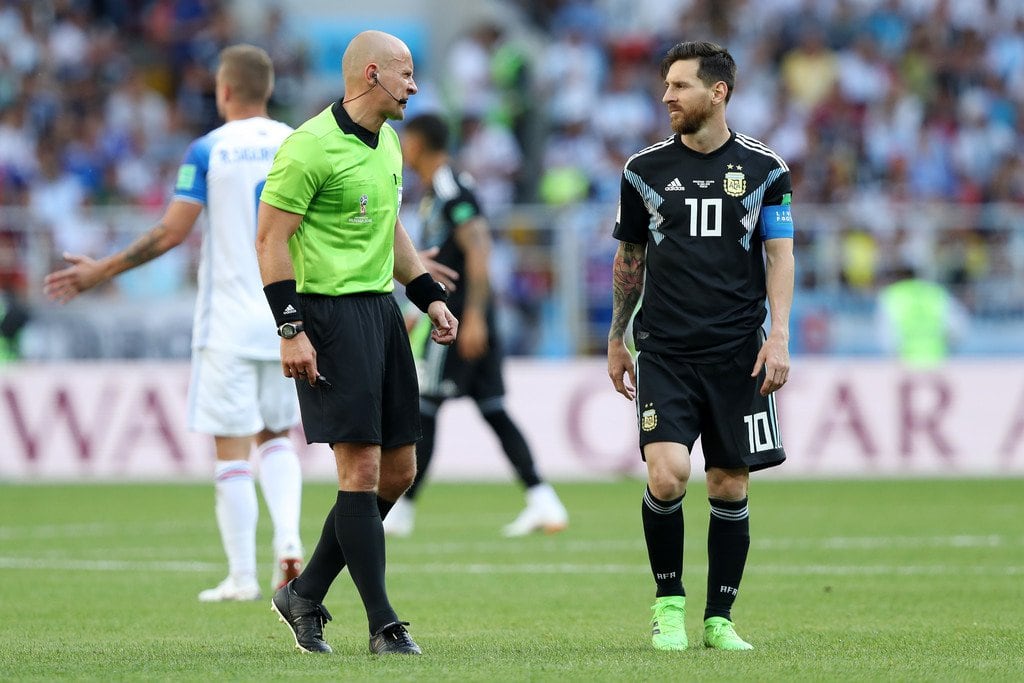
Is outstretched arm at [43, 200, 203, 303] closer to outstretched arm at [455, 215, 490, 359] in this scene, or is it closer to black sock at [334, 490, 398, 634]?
black sock at [334, 490, 398, 634]

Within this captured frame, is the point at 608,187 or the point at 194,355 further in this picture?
the point at 608,187

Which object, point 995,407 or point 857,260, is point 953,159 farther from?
point 995,407

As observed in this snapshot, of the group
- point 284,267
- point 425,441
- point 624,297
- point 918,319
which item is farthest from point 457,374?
point 918,319

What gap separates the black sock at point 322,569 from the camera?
275 inches

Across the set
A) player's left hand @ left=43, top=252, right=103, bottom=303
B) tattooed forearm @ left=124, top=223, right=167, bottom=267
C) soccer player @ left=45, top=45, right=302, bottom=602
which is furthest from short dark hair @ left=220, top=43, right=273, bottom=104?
player's left hand @ left=43, top=252, right=103, bottom=303

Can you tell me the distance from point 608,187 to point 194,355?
14.0 meters

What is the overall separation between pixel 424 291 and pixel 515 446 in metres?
5.45

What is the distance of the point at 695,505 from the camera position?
14.5m

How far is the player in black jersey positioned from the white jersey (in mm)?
2603

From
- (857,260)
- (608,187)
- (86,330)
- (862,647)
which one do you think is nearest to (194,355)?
(862,647)

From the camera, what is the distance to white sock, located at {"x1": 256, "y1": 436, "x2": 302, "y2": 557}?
9047 millimetres

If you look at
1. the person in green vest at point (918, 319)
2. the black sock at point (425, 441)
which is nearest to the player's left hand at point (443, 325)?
the black sock at point (425, 441)

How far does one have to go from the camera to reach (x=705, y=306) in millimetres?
7051

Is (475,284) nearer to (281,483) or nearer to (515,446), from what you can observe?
(515,446)
